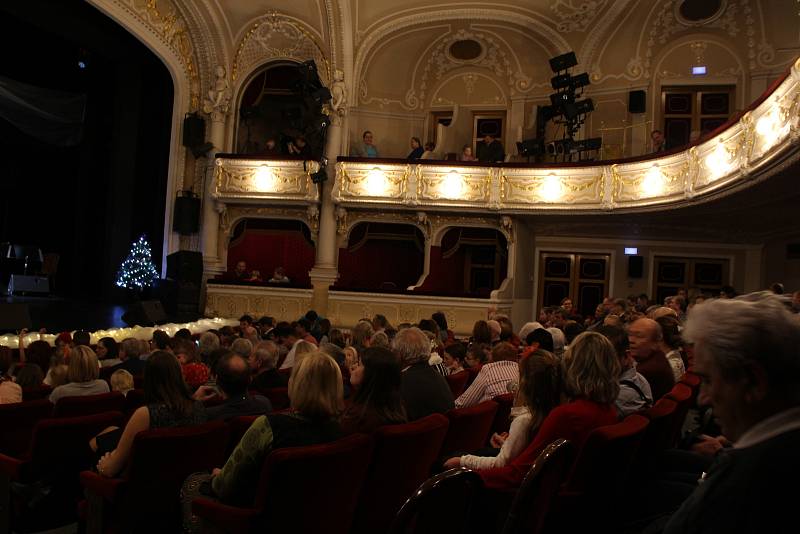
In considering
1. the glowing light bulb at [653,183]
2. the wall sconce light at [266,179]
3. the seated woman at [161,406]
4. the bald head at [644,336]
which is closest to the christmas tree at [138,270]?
the wall sconce light at [266,179]

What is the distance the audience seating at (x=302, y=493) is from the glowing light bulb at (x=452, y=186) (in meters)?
11.9

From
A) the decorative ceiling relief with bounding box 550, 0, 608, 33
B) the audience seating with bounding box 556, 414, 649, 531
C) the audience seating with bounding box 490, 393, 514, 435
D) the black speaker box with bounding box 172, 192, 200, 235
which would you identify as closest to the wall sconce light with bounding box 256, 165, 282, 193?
the black speaker box with bounding box 172, 192, 200, 235

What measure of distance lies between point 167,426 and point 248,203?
12.6m

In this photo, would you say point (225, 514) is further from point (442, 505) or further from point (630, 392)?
point (630, 392)

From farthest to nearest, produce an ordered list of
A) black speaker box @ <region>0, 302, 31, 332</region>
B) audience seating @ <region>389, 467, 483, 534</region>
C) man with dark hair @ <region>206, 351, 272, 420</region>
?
black speaker box @ <region>0, 302, 31, 332</region> < man with dark hair @ <region>206, 351, 272, 420</region> < audience seating @ <region>389, 467, 483, 534</region>

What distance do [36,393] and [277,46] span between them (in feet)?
42.0

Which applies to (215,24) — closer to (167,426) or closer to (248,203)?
(248,203)

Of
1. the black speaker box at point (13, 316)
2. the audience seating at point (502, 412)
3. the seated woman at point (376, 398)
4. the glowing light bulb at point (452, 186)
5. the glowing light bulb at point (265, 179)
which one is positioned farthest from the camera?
the glowing light bulb at point (265, 179)

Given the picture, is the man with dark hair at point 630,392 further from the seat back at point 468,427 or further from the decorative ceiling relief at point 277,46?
the decorative ceiling relief at point 277,46

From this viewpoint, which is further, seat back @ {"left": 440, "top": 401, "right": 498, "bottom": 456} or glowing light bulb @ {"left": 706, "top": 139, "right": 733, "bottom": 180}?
glowing light bulb @ {"left": 706, "top": 139, "right": 733, "bottom": 180}

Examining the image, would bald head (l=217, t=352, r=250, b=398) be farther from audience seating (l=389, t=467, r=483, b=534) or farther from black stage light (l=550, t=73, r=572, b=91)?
black stage light (l=550, t=73, r=572, b=91)

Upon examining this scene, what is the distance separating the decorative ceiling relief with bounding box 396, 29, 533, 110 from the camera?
1591 cm

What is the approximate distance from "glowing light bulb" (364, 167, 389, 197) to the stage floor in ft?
17.5

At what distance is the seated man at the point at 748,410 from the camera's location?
1080 millimetres
